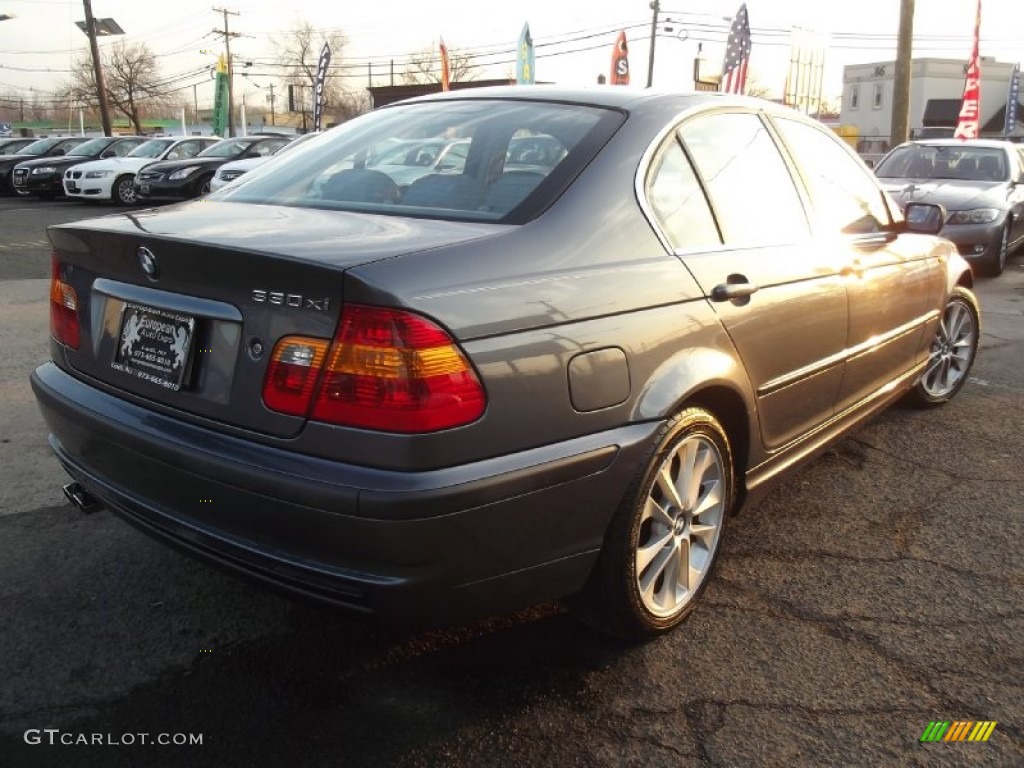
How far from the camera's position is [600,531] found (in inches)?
89.0

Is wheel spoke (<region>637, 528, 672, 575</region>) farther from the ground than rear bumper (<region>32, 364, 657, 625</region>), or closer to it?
closer to it

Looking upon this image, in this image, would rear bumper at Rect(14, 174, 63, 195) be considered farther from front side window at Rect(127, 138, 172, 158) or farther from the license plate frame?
the license plate frame

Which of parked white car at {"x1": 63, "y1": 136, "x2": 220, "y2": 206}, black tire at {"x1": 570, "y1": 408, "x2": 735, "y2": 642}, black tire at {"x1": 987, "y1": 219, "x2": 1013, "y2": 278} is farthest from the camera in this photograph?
parked white car at {"x1": 63, "y1": 136, "x2": 220, "y2": 206}

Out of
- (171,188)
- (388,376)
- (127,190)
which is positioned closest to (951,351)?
(388,376)

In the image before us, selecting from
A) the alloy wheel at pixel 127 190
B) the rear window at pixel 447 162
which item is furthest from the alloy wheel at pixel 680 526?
the alloy wheel at pixel 127 190

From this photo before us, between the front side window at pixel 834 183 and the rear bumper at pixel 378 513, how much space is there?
5.25ft

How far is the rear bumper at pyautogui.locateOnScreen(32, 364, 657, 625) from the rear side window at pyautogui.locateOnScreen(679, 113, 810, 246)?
951mm

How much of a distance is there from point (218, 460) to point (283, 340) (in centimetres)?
33

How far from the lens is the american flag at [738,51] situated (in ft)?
69.5

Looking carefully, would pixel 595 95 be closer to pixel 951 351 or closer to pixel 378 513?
pixel 378 513

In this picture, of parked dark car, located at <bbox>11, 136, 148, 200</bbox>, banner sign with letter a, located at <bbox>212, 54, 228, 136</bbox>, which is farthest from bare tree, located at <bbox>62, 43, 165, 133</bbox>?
parked dark car, located at <bbox>11, 136, 148, 200</bbox>

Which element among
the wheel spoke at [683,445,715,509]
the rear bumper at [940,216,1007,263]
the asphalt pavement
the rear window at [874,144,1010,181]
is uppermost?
the rear window at [874,144,1010,181]

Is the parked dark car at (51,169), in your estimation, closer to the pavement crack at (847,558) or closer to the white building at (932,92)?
the pavement crack at (847,558)

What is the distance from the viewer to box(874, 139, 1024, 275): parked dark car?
965cm
